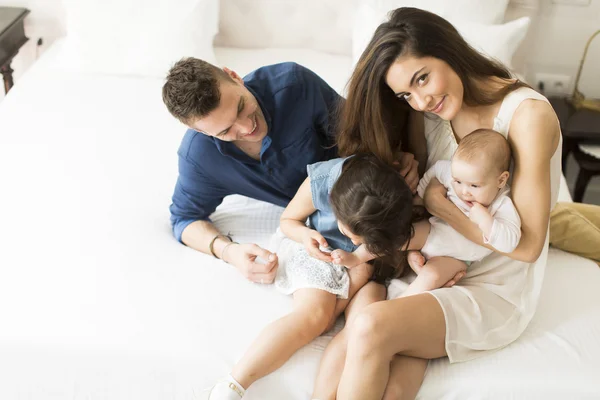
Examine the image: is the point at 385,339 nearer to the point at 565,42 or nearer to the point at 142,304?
the point at 142,304

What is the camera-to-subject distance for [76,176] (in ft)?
6.25

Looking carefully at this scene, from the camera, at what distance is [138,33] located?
7.91 ft

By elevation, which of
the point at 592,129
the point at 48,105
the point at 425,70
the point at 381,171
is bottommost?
the point at 48,105

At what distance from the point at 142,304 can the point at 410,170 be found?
70 centimetres

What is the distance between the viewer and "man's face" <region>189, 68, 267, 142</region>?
143 centimetres

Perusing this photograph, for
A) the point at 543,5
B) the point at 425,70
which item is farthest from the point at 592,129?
the point at 425,70

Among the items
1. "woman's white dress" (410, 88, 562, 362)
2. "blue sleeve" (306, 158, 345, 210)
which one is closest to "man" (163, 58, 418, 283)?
"blue sleeve" (306, 158, 345, 210)

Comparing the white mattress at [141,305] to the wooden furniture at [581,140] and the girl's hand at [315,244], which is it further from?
the wooden furniture at [581,140]

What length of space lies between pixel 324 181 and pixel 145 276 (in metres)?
0.49

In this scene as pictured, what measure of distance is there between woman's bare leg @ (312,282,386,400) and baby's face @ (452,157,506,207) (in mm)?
310

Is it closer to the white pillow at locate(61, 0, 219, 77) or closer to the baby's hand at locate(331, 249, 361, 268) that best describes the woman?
the baby's hand at locate(331, 249, 361, 268)

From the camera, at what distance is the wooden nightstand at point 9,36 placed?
248 centimetres

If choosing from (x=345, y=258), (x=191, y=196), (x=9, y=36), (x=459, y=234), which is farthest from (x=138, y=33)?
(x=459, y=234)

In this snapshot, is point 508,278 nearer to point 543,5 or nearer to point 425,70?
point 425,70
